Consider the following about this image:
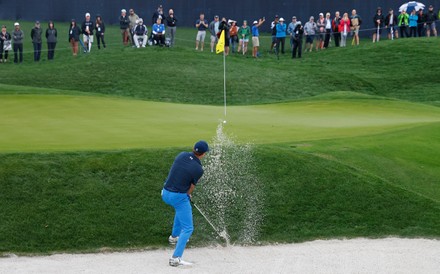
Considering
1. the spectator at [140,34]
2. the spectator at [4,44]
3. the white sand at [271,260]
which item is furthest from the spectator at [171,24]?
the white sand at [271,260]

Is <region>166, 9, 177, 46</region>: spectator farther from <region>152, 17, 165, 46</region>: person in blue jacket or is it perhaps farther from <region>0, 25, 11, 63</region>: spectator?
<region>0, 25, 11, 63</region>: spectator

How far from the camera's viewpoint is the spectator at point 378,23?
49.6 meters

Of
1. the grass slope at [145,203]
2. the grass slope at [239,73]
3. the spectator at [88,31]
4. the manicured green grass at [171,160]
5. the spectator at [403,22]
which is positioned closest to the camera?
the grass slope at [145,203]

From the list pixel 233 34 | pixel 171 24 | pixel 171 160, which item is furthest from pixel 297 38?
pixel 171 160

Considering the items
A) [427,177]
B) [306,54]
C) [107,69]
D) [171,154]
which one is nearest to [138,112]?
[171,154]

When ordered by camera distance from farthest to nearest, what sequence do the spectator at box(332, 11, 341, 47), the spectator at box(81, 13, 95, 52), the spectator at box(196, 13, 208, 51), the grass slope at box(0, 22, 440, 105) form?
1. the spectator at box(332, 11, 341, 47)
2. the spectator at box(196, 13, 208, 51)
3. the spectator at box(81, 13, 95, 52)
4. the grass slope at box(0, 22, 440, 105)

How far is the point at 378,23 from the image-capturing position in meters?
50.3

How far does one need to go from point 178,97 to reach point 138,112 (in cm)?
1081

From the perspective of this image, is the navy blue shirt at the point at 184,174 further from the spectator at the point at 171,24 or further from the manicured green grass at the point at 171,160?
the spectator at the point at 171,24

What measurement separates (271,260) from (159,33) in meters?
29.7

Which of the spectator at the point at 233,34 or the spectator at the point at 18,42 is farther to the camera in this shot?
the spectator at the point at 233,34

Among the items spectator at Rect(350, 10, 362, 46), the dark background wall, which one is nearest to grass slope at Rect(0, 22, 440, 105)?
spectator at Rect(350, 10, 362, 46)

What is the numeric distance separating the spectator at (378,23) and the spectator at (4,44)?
63.1 feet

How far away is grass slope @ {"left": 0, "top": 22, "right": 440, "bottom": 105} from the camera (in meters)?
39.7
